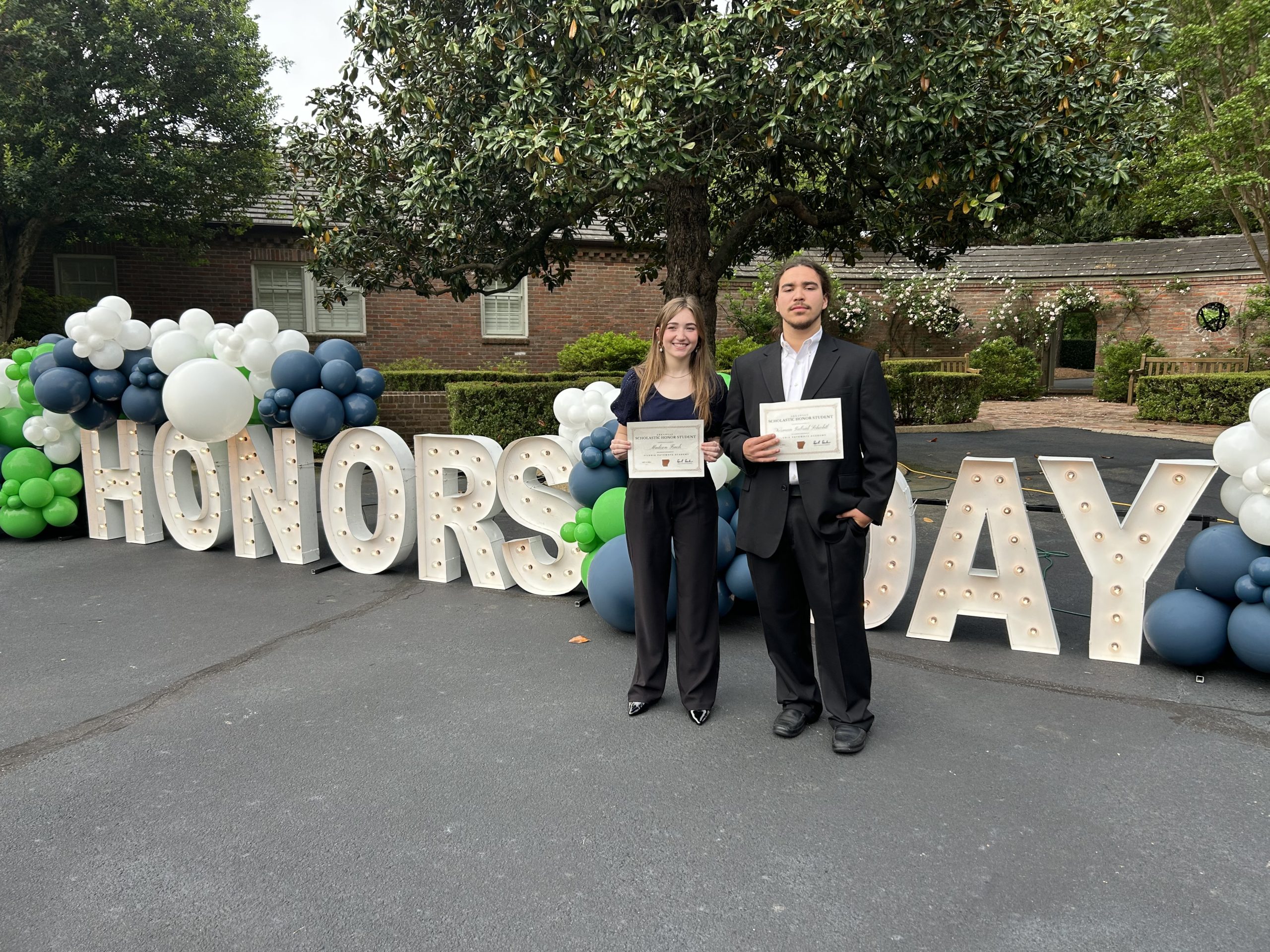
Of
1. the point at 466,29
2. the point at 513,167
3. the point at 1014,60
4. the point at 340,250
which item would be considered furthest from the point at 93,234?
the point at 1014,60

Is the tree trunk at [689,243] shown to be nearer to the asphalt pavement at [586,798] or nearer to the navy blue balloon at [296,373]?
the navy blue balloon at [296,373]

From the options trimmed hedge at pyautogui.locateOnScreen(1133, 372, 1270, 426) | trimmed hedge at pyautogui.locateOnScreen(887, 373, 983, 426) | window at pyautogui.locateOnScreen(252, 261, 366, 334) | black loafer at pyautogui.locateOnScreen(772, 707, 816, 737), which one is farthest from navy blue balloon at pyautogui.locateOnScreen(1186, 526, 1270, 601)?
window at pyautogui.locateOnScreen(252, 261, 366, 334)

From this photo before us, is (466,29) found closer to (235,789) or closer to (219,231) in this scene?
(235,789)

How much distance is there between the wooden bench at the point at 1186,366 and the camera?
19750 mm

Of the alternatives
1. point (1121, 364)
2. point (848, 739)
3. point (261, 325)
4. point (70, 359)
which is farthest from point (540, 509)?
point (1121, 364)

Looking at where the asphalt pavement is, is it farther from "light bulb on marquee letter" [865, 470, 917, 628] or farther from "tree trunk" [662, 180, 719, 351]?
"tree trunk" [662, 180, 719, 351]

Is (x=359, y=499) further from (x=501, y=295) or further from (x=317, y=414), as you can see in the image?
(x=501, y=295)

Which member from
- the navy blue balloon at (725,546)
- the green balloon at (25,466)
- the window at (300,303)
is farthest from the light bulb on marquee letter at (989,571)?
the window at (300,303)

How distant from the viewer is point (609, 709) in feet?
12.5

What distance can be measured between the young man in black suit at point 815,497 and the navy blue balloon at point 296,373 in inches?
149

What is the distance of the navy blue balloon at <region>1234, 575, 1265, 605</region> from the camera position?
3.85m

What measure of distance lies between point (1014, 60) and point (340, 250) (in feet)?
20.9

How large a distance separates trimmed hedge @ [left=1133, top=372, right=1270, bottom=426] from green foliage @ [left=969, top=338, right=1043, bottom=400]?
5.66m

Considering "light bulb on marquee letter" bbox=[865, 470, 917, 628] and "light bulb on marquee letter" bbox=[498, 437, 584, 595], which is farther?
"light bulb on marquee letter" bbox=[498, 437, 584, 595]
